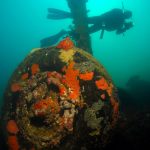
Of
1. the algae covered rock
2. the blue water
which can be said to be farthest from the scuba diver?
the blue water

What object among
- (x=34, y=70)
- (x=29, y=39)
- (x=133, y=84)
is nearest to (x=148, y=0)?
(x=29, y=39)

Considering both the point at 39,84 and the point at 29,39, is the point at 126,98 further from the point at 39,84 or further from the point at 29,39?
the point at 29,39

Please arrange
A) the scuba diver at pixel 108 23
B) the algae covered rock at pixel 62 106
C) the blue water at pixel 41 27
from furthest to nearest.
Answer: the blue water at pixel 41 27 < the scuba diver at pixel 108 23 < the algae covered rock at pixel 62 106

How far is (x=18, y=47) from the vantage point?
144m

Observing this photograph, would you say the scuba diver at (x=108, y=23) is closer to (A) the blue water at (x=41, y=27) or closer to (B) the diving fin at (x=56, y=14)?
(B) the diving fin at (x=56, y=14)

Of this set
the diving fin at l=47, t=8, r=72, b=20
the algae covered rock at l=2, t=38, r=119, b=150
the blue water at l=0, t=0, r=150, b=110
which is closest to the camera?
the algae covered rock at l=2, t=38, r=119, b=150

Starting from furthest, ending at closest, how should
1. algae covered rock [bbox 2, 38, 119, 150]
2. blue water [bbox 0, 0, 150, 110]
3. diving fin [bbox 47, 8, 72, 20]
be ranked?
blue water [bbox 0, 0, 150, 110] → diving fin [bbox 47, 8, 72, 20] → algae covered rock [bbox 2, 38, 119, 150]

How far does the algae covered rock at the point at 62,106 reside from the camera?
134 inches

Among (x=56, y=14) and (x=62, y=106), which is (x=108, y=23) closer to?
(x=56, y=14)

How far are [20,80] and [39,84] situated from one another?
1.70ft

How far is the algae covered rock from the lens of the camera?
3408 mm

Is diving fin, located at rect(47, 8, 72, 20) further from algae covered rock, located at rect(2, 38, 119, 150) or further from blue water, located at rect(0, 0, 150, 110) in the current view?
blue water, located at rect(0, 0, 150, 110)

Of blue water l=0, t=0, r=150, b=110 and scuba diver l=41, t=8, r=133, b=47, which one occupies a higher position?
blue water l=0, t=0, r=150, b=110

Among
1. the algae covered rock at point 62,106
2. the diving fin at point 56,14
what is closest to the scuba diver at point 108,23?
the diving fin at point 56,14
